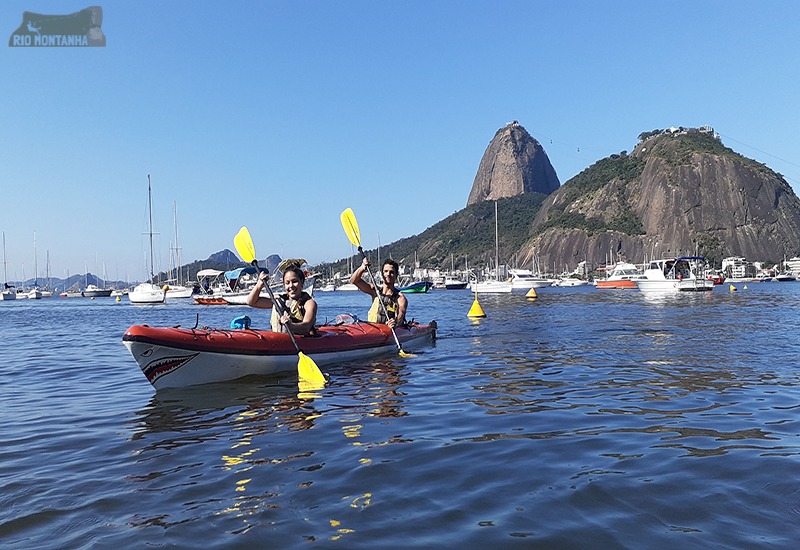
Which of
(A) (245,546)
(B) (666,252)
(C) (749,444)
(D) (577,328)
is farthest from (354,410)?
(B) (666,252)

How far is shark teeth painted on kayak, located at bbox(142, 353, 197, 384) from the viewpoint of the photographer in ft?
29.4

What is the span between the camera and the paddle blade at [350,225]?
14828 mm

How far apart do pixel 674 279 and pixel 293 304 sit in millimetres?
54052

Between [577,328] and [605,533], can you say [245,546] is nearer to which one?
[605,533]

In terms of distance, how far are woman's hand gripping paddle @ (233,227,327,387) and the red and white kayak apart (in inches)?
15.7

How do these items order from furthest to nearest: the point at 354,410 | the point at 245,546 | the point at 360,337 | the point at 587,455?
the point at 360,337, the point at 354,410, the point at 587,455, the point at 245,546

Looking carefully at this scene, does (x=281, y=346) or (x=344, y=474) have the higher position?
(x=281, y=346)

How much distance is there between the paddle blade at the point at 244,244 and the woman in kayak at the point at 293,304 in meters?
0.94

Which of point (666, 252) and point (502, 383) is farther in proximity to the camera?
point (666, 252)

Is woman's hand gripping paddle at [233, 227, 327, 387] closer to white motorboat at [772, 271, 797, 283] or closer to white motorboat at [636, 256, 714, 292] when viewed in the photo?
white motorboat at [636, 256, 714, 292]

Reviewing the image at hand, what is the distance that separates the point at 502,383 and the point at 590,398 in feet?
6.07

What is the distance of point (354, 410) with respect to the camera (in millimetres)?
7852

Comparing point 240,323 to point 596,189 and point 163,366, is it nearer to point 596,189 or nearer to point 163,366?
point 163,366

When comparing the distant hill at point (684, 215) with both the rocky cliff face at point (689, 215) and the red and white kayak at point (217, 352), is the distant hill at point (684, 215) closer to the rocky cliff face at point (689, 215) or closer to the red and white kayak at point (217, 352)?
the rocky cliff face at point (689, 215)
